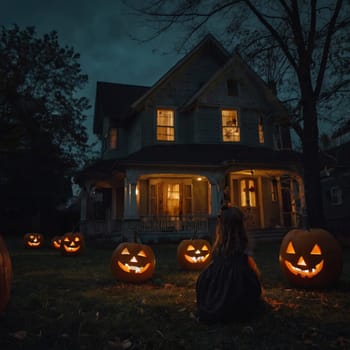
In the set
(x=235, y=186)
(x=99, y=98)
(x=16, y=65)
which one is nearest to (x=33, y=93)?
(x=16, y=65)

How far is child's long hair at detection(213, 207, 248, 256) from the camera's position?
130 inches

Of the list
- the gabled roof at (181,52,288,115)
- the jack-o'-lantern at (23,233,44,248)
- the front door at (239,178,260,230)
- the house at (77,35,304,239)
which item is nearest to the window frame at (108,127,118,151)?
the house at (77,35,304,239)

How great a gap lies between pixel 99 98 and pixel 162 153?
8.42m

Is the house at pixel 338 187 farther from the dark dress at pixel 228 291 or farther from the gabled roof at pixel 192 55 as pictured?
the dark dress at pixel 228 291

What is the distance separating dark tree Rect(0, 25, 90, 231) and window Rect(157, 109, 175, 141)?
30.4ft

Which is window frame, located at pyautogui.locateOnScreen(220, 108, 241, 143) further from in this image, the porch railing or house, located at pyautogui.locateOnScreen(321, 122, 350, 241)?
house, located at pyautogui.locateOnScreen(321, 122, 350, 241)

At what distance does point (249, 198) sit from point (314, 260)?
10789 mm

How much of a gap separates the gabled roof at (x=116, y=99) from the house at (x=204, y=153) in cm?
26

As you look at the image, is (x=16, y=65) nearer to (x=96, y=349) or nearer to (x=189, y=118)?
(x=189, y=118)

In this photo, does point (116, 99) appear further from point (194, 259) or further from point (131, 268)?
point (131, 268)

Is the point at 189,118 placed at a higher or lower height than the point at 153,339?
higher

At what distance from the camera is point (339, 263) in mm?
4406

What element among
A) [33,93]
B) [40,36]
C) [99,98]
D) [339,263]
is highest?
[40,36]

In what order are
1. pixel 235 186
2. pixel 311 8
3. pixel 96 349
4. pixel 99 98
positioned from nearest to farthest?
pixel 96 349, pixel 311 8, pixel 235 186, pixel 99 98
